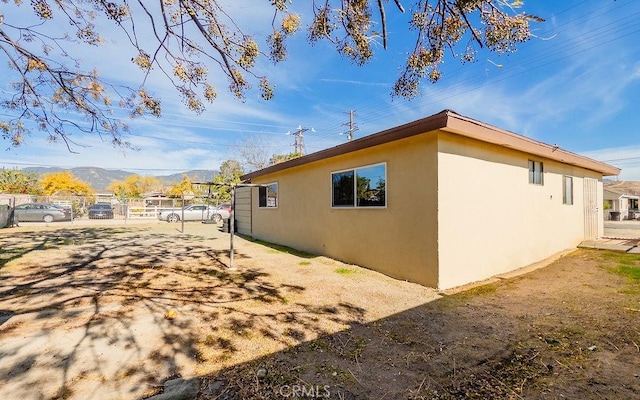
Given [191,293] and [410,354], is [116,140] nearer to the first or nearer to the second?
[191,293]

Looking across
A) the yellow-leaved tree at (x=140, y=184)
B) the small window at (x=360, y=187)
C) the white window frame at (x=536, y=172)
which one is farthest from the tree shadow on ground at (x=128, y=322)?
the yellow-leaved tree at (x=140, y=184)

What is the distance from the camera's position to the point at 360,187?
6461 millimetres

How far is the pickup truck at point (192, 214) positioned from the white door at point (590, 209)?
1962 cm

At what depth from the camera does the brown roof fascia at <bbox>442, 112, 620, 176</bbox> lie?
14.8ft

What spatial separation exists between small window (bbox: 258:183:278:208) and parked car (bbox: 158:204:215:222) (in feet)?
37.2

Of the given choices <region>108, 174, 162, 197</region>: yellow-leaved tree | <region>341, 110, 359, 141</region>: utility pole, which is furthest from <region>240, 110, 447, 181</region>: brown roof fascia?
<region>108, 174, 162, 197</region>: yellow-leaved tree

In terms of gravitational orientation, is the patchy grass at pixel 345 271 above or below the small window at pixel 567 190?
below

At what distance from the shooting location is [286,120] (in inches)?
1129

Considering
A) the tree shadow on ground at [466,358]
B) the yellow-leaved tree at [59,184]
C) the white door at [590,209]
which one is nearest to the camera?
the tree shadow on ground at [466,358]

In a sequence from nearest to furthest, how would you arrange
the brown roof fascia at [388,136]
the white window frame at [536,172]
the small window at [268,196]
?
1. the brown roof fascia at [388,136]
2. the white window frame at [536,172]
3. the small window at [268,196]

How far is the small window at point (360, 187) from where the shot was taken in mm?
5844

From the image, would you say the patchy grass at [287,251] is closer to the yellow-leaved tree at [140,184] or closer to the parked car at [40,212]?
the parked car at [40,212]

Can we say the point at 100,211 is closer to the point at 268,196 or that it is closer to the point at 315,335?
the point at 268,196

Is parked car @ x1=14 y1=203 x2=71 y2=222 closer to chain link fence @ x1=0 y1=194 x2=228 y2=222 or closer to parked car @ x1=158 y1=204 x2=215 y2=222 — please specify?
chain link fence @ x1=0 y1=194 x2=228 y2=222
